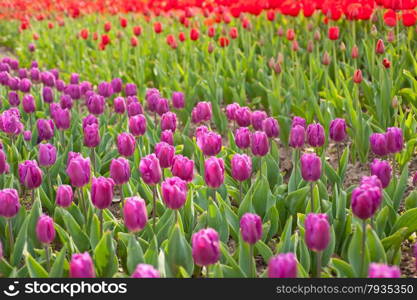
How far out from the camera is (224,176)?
11.6 ft

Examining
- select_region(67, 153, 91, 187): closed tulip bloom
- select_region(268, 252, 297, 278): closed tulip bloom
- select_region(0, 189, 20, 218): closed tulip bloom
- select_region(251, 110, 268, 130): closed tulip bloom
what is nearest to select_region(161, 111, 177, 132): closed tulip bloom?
select_region(251, 110, 268, 130): closed tulip bloom

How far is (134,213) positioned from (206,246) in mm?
394

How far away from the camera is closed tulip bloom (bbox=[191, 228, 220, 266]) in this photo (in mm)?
2016

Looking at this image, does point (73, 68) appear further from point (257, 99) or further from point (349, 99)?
point (349, 99)

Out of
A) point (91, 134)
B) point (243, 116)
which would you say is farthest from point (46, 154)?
point (243, 116)

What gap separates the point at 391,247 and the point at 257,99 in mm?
2989

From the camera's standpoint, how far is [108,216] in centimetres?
306

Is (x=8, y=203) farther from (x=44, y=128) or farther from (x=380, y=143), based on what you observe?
(x=380, y=143)

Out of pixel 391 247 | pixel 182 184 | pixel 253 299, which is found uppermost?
pixel 182 184

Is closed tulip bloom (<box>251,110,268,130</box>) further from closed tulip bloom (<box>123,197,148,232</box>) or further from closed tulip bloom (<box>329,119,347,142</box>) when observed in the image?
closed tulip bloom (<box>123,197,148,232</box>)

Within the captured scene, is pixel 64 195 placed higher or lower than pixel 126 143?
lower

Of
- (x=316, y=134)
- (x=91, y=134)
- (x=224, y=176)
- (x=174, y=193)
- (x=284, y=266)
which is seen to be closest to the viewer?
(x=284, y=266)

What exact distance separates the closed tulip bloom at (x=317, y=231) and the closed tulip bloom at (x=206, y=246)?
0.32m

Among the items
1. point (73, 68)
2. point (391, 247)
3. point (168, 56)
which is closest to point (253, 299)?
point (391, 247)
